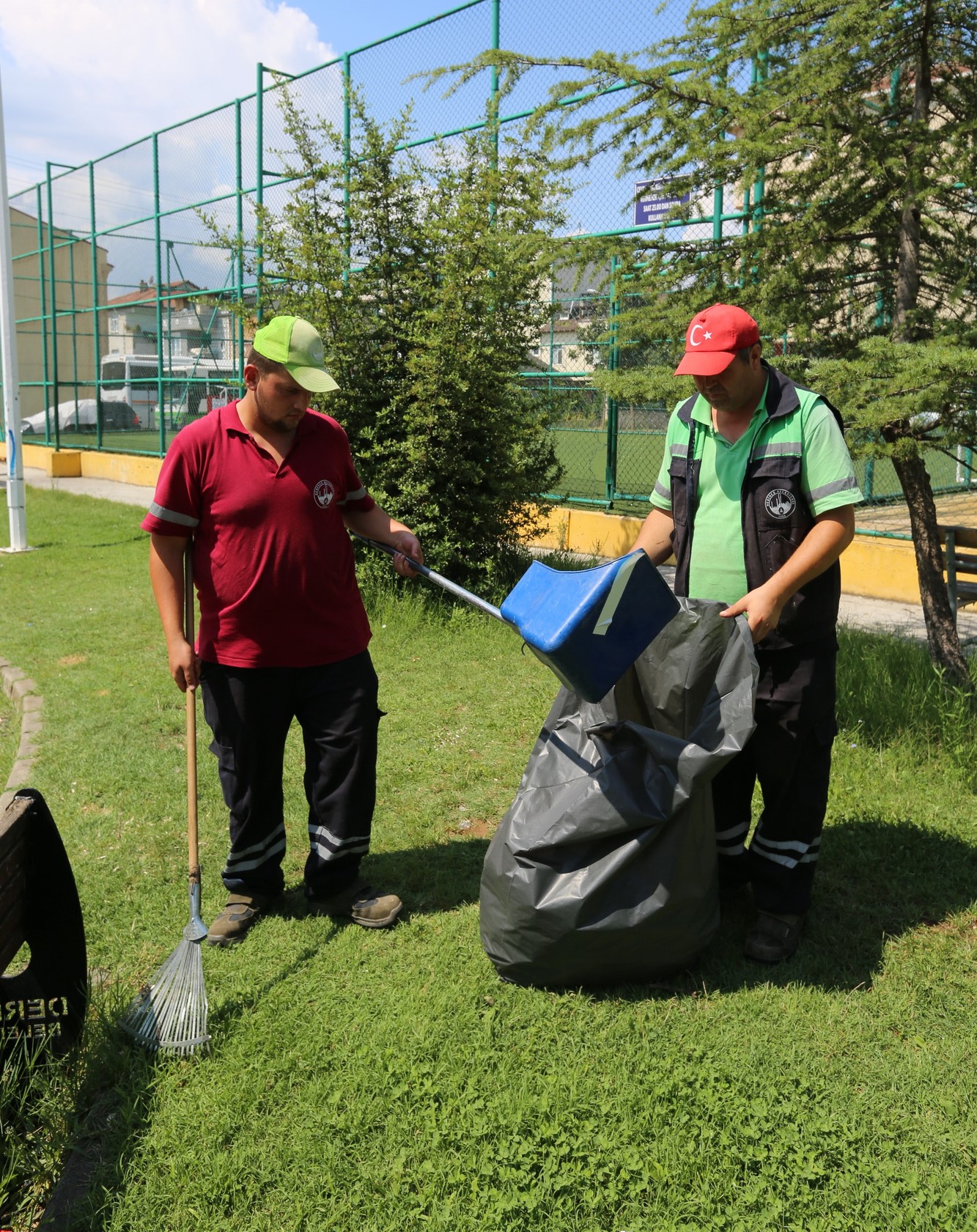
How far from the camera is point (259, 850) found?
3291mm

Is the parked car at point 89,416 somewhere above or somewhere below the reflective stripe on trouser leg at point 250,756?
above

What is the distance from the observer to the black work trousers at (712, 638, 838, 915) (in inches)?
116

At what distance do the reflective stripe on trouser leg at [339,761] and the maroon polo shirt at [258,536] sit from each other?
0.10 meters

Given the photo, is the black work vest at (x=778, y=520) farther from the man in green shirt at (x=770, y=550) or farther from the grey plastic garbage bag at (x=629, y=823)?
the grey plastic garbage bag at (x=629, y=823)

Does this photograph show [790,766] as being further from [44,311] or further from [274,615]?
[44,311]

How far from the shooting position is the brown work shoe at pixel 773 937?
9.78 feet

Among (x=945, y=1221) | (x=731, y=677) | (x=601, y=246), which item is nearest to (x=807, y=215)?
(x=601, y=246)

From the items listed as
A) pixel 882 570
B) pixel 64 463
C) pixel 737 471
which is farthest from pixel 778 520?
pixel 64 463

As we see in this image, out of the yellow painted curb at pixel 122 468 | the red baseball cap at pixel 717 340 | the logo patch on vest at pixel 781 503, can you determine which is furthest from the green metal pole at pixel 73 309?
the logo patch on vest at pixel 781 503

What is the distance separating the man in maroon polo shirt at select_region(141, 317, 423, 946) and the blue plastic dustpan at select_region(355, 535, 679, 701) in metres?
0.76

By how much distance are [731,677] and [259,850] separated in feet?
5.30

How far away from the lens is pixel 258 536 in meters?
3.03

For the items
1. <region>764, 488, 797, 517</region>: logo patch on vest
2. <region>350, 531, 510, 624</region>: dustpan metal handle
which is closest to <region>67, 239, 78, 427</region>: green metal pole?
<region>350, 531, 510, 624</region>: dustpan metal handle

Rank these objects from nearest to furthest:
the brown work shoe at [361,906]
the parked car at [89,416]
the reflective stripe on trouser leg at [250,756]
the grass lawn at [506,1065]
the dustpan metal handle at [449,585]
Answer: the grass lawn at [506,1065] → the dustpan metal handle at [449,585] → the reflective stripe on trouser leg at [250,756] → the brown work shoe at [361,906] → the parked car at [89,416]
